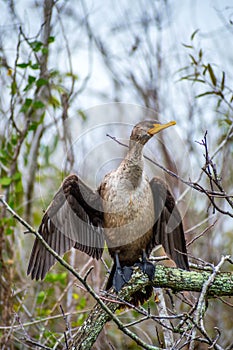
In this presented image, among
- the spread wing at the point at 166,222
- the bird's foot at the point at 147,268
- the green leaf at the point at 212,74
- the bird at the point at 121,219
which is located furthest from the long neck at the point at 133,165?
the green leaf at the point at 212,74

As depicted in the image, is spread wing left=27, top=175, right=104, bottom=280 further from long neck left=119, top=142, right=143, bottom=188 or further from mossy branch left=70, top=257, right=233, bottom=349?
mossy branch left=70, top=257, right=233, bottom=349

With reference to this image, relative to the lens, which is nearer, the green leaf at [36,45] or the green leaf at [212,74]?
the green leaf at [212,74]

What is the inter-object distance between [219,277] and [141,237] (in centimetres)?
83

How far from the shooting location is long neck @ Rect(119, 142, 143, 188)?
384 cm

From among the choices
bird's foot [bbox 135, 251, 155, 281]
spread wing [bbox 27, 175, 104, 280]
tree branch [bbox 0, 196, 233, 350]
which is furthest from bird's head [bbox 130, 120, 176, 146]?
tree branch [bbox 0, 196, 233, 350]

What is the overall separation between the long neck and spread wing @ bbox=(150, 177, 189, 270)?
22cm

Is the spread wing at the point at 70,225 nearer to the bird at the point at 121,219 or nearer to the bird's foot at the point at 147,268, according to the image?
the bird at the point at 121,219

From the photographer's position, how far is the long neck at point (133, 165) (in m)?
3.84

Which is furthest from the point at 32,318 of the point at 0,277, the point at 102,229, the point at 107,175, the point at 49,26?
the point at 49,26

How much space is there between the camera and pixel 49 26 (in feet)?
19.7

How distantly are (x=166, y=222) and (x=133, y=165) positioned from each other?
21.2 inches

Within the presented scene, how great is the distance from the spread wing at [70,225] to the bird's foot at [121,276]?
35 centimetres

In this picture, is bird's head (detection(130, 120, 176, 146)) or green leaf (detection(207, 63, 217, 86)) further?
green leaf (detection(207, 63, 217, 86))

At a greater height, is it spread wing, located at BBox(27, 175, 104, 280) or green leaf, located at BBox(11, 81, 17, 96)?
green leaf, located at BBox(11, 81, 17, 96)
